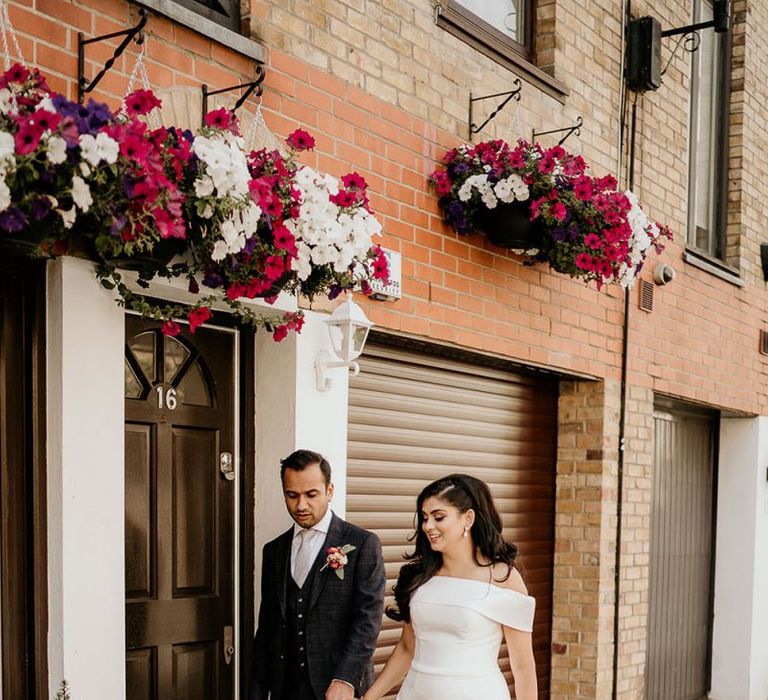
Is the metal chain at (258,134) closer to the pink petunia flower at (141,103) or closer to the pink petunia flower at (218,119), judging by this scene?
the pink petunia flower at (218,119)

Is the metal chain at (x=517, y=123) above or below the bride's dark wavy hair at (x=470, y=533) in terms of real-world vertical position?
above

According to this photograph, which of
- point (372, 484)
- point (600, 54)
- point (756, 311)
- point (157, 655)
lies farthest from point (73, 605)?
point (756, 311)

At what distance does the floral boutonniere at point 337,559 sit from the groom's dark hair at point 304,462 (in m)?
0.26

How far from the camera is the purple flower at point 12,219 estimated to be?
2.72m

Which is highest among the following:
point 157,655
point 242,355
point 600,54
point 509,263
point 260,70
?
point 600,54

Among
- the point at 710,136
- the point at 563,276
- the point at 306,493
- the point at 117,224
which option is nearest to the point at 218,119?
the point at 117,224

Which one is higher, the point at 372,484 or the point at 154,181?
the point at 154,181

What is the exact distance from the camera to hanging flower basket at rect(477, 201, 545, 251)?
5.29 metres

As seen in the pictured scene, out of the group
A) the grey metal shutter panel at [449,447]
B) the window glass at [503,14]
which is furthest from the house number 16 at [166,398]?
the window glass at [503,14]

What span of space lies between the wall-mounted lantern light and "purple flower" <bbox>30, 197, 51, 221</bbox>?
175cm

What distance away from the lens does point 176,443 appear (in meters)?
4.23

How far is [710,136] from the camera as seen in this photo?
28.2ft

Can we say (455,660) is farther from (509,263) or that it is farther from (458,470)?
(509,263)

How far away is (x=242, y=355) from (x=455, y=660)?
1.57m
